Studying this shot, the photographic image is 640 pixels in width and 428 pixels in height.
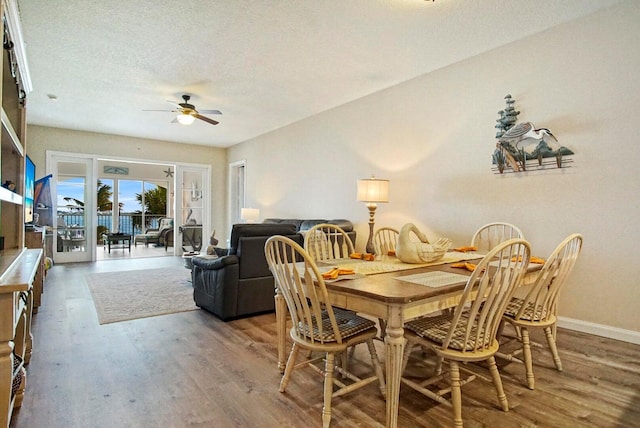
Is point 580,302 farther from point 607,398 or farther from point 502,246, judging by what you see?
point 502,246

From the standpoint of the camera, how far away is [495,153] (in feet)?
11.7

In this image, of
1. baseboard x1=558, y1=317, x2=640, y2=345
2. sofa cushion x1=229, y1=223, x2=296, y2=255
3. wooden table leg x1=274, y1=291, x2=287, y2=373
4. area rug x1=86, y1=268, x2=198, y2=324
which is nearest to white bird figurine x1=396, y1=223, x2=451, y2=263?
wooden table leg x1=274, y1=291, x2=287, y2=373

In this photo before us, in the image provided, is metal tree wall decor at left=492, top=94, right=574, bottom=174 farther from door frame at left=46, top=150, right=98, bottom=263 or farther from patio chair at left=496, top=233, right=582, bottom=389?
door frame at left=46, top=150, right=98, bottom=263

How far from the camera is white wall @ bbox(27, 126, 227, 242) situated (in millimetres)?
6931

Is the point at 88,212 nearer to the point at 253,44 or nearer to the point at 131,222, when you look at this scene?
the point at 131,222

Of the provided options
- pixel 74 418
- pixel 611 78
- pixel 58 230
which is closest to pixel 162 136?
pixel 58 230

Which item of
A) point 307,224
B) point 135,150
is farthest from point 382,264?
point 135,150

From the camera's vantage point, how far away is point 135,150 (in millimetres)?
7992

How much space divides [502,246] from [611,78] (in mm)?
2370

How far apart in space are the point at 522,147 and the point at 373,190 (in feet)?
4.74

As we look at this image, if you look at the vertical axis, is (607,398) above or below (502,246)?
below

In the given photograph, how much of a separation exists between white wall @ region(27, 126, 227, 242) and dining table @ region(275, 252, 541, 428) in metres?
7.08

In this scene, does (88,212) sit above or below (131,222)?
above

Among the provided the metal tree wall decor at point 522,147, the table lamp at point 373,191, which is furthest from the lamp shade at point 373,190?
the metal tree wall decor at point 522,147
